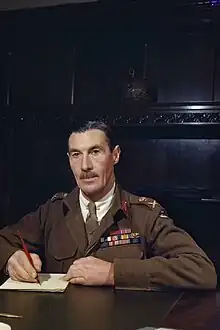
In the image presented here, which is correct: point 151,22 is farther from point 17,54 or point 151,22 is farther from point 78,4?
point 17,54

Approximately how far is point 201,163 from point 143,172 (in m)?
0.30

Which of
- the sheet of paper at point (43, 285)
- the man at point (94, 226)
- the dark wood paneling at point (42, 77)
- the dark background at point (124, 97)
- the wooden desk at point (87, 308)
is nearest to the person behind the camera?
the wooden desk at point (87, 308)

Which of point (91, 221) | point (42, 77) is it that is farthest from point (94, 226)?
point (42, 77)

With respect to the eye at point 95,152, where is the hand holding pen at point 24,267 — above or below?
below

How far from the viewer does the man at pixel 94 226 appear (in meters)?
1.61

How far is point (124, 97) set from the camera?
2779 millimetres

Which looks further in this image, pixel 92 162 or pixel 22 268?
pixel 92 162

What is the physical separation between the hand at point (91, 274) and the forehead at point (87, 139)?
0.39m

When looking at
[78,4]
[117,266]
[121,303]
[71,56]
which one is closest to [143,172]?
[71,56]

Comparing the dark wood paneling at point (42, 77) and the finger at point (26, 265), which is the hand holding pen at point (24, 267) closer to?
the finger at point (26, 265)

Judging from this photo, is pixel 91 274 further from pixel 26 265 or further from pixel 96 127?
pixel 96 127

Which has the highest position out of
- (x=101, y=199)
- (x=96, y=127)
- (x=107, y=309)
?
(x=96, y=127)

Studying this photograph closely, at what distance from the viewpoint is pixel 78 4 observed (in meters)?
2.77

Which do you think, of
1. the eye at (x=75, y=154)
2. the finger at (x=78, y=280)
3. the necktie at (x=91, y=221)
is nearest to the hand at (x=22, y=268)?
the finger at (x=78, y=280)
